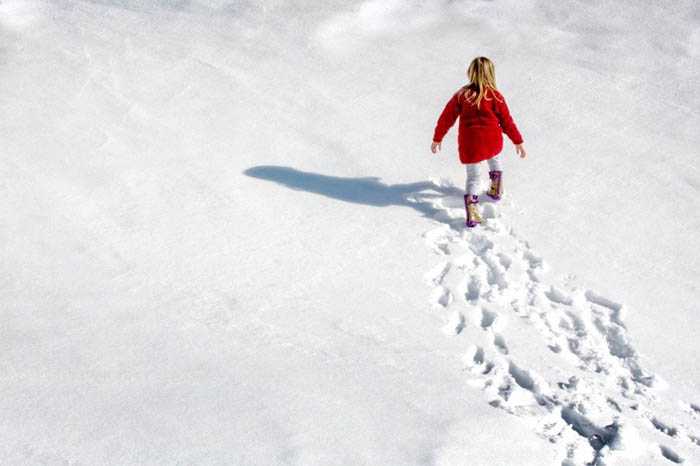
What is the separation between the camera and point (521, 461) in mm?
3217

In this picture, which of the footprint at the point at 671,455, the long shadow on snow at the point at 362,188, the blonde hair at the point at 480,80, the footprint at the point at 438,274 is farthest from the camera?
the long shadow on snow at the point at 362,188

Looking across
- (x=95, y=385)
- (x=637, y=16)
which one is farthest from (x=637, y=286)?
(x=637, y=16)

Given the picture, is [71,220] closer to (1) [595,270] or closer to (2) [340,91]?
(2) [340,91]

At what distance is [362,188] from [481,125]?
3.39 ft

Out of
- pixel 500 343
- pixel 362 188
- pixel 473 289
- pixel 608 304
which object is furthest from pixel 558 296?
pixel 362 188

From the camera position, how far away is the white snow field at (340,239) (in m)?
3.40

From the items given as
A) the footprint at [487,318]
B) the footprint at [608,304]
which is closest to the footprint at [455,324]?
the footprint at [487,318]

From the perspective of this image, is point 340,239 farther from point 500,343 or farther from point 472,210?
point 500,343

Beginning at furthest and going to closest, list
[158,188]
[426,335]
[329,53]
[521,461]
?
[329,53]
[158,188]
[426,335]
[521,461]

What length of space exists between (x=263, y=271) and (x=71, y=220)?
143 centimetres

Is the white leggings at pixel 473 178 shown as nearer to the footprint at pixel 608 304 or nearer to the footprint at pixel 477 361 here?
the footprint at pixel 608 304

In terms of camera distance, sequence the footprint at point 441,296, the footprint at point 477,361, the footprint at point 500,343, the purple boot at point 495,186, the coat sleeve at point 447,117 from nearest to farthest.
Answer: the footprint at point 477,361, the footprint at point 500,343, the footprint at point 441,296, the coat sleeve at point 447,117, the purple boot at point 495,186

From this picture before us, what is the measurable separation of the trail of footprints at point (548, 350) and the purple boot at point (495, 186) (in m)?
0.19

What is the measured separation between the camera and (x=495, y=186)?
211 inches
